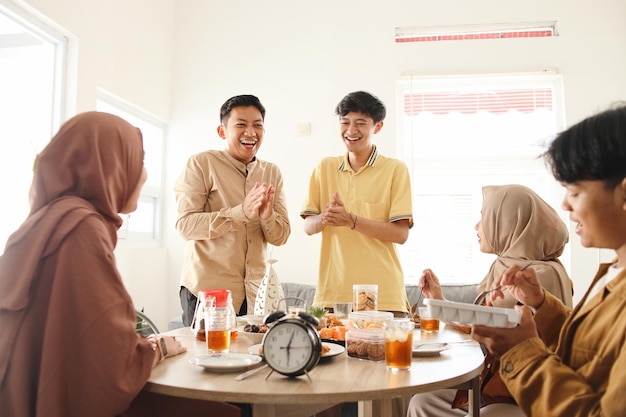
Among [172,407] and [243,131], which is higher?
[243,131]

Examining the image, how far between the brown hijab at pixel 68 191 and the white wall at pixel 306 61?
111 inches

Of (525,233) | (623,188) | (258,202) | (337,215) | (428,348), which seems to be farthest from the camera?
(337,215)

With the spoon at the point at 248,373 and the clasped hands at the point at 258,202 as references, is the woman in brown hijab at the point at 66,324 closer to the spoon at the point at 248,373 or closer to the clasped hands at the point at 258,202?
the spoon at the point at 248,373

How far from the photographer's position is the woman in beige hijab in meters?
1.90

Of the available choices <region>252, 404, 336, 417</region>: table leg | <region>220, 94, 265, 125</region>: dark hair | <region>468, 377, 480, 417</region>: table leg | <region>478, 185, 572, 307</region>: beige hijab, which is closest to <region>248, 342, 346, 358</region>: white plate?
<region>252, 404, 336, 417</region>: table leg

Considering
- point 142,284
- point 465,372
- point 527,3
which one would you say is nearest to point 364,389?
point 465,372

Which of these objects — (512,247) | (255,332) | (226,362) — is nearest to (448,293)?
(512,247)

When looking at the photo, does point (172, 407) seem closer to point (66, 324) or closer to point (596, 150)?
point (66, 324)

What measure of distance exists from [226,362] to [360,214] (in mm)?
1393

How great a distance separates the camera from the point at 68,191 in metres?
1.40

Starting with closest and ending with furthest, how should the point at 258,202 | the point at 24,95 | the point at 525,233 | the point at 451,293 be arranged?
1. the point at 525,233
2. the point at 258,202
3. the point at 24,95
4. the point at 451,293

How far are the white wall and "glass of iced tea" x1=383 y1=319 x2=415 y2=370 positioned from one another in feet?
10.5

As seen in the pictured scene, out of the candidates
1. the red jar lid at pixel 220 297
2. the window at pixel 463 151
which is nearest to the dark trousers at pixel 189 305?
the red jar lid at pixel 220 297

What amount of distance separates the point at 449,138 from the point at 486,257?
104cm
